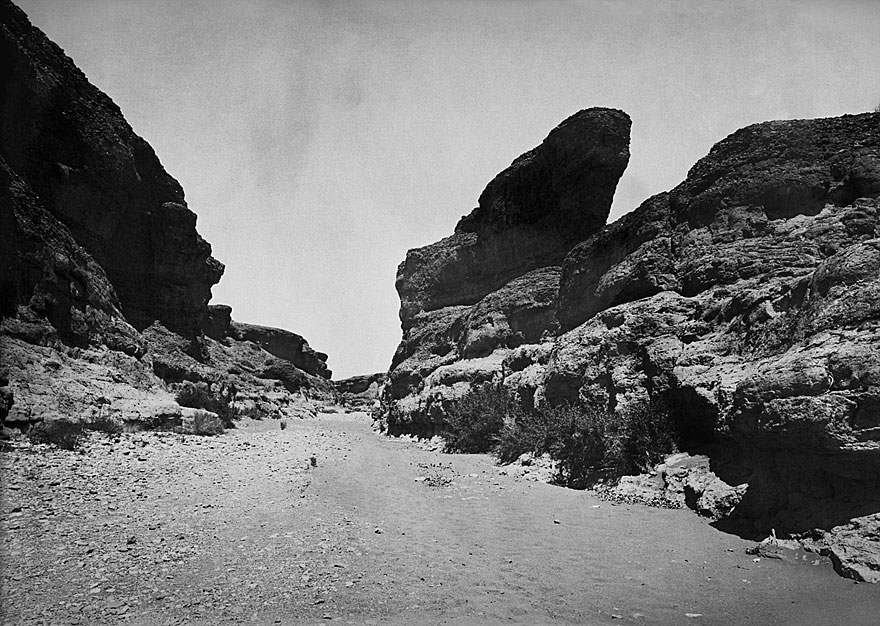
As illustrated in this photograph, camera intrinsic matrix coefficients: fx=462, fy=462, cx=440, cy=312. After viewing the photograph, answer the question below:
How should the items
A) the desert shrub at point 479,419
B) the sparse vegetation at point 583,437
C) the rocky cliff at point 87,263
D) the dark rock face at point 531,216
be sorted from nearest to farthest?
1. the sparse vegetation at point 583,437
2. the rocky cliff at point 87,263
3. the desert shrub at point 479,419
4. the dark rock face at point 531,216

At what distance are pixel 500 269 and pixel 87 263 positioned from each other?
861 inches

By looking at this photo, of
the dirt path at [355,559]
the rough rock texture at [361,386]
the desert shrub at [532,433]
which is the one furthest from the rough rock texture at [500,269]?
the rough rock texture at [361,386]

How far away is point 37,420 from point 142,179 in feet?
86.0

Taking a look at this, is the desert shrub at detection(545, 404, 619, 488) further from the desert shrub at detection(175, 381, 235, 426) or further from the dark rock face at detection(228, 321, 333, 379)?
the dark rock face at detection(228, 321, 333, 379)

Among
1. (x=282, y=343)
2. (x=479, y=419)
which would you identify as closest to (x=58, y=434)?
(x=479, y=419)

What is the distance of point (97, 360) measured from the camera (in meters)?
16.5

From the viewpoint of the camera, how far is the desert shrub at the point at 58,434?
10109 mm

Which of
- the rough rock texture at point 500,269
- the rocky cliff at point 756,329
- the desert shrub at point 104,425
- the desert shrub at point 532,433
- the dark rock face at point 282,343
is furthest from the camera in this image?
the dark rock face at point 282,343

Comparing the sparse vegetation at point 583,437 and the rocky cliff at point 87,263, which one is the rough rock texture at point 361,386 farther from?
the sparse vegetation at point 583,437

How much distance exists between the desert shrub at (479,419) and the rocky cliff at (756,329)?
985 millimetres

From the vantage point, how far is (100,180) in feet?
87.4

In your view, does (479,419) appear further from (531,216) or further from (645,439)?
(531,216)

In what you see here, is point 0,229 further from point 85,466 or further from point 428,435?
point 428,435

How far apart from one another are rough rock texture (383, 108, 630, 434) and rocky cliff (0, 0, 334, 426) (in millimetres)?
11796
